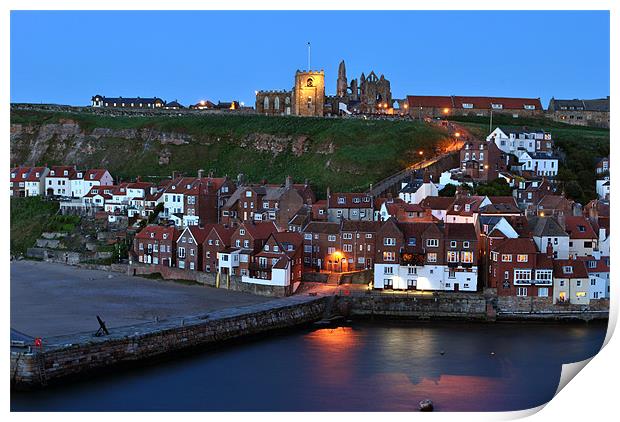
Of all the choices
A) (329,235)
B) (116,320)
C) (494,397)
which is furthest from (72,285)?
(494,397)

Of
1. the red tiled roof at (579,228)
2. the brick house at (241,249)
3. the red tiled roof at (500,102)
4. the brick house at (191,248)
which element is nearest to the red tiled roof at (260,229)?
the brick house at (241,249)

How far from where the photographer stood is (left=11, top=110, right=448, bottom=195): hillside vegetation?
4500cm

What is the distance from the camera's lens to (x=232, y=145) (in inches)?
2087

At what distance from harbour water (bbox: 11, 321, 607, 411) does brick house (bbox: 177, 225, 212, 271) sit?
726 cm

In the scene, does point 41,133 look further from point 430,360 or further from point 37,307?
point 430,360

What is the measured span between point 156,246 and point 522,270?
543 inches

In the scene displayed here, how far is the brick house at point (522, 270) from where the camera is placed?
89.0 feet

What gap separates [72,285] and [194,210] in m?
9.21

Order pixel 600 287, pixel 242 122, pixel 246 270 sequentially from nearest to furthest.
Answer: pixel 600 287
pixel 246 270
pixel 242 122

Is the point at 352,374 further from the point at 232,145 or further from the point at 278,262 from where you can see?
the point at 232,145

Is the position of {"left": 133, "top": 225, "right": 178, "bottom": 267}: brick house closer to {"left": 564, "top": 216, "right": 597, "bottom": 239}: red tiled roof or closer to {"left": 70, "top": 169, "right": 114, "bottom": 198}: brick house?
{"left": 70, "top": 169, "right": 114, "bottom": 198}: brick house

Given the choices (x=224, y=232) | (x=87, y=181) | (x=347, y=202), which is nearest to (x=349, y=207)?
(x=347, y=202)

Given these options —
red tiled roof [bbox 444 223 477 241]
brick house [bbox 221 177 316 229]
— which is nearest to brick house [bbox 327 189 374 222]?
brick house [bbox 221 177 316 229]
